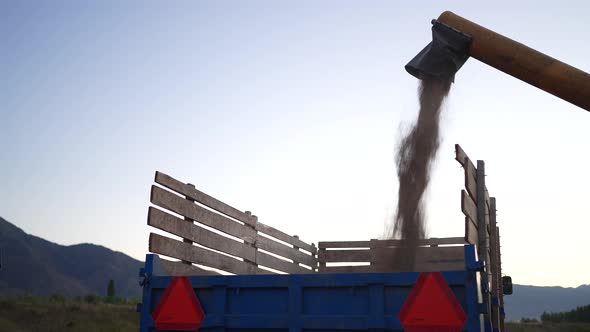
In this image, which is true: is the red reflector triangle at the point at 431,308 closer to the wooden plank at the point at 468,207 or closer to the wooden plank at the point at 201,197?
the wooden plank at the point at 468,207

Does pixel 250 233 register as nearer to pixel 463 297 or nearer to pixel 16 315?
pixel 463 297

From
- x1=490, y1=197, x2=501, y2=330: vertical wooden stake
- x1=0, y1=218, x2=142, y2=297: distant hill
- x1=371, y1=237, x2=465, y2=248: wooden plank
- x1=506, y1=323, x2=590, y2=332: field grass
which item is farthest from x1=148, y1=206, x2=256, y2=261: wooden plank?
x1=0, y1=218, x2=142, y2=297: distant hill

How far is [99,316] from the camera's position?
2134cm

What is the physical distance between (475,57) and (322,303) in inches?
145

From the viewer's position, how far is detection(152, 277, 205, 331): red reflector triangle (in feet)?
15.0

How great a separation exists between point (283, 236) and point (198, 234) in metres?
3.17

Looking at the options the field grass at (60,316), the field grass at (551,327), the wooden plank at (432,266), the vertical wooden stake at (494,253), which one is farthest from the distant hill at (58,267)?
the vertical wooden stake at (494,253)

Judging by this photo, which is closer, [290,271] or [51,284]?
[290,271]

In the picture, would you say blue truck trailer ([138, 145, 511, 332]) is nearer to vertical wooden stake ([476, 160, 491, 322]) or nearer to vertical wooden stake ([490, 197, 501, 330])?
vertical wooden stake ([476, 160, 491, 322])

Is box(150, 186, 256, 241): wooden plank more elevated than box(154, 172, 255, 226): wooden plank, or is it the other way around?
box(154, 172, 255, 226): wooden plank

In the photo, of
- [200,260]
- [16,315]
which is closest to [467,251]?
[200,260]

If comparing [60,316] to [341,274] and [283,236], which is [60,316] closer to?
[283,236]

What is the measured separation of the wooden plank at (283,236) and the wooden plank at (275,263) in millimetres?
387

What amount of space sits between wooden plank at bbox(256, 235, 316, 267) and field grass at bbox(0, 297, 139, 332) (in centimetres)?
1052
